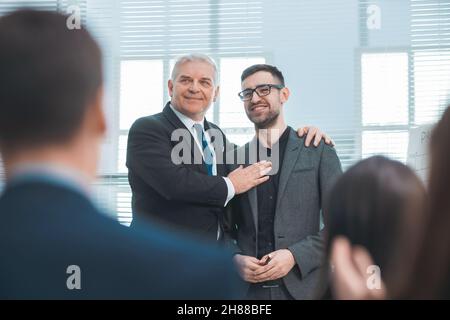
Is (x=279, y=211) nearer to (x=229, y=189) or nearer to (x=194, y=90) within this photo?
(x=229, y=189)

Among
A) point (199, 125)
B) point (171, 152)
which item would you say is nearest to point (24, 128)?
point (171, 152)

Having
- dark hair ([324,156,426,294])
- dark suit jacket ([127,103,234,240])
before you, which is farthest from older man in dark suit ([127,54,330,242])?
dark hair ([324,156,426,294])

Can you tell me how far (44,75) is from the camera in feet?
2.17

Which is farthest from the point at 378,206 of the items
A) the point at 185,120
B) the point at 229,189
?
the point at 185,120

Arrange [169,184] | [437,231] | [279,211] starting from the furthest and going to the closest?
[279,211]
[169,184]
[437,231]

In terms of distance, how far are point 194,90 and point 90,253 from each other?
5.58ft

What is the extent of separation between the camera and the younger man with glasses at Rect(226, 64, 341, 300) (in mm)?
2084

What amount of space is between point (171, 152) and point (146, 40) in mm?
1073

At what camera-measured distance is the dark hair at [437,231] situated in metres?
0.98

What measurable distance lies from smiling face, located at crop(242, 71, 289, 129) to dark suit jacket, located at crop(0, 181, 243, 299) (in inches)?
67.6

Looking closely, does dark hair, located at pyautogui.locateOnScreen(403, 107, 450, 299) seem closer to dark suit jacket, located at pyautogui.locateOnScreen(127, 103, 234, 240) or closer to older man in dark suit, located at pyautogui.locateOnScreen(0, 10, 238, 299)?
older man in dark suit, located at pyautogui.locateOnScreen(0, 10, 238, 299)

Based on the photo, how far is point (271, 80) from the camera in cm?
227
